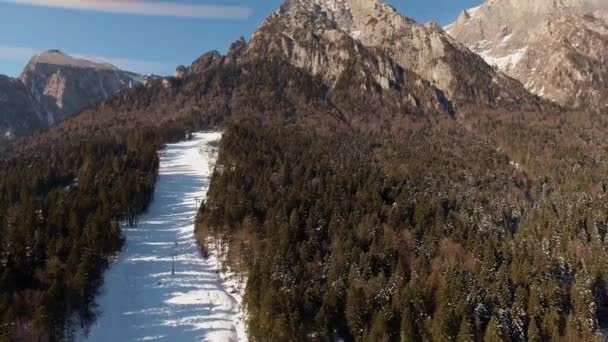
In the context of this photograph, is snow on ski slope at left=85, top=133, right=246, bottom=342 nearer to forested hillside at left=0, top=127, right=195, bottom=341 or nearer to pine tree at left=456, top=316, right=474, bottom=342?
forested hillside at left=0, top=127, right=195, bottom=341

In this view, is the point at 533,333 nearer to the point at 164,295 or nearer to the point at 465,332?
the point at 465,332

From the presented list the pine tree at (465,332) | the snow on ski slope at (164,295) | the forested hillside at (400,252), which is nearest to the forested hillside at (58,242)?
the snow on ski slope at (164,295)

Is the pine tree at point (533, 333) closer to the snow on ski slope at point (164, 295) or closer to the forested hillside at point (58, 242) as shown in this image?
the snow on ski slope at point (164, 295)

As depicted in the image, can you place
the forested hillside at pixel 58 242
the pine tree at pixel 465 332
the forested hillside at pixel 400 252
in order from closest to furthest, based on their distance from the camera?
the forested hillside at pixel 58 242
the pine tree at pixel 465 332
the forested hillside at pixel 400 252

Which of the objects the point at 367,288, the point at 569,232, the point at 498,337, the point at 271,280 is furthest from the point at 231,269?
the point at 569,232

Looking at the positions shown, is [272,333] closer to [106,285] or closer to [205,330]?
[205,330]

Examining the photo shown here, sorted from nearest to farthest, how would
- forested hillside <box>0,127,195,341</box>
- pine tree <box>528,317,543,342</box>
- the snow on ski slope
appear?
forested hillside <box>0,127,195,341</box> → the snow on ski slope → pine tree <box>528,317,543,342</box>

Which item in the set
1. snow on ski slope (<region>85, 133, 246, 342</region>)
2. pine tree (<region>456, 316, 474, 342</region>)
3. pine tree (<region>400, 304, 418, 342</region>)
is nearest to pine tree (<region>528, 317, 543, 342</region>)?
pine tree (<region>456, 316, 474, 342</region>)
